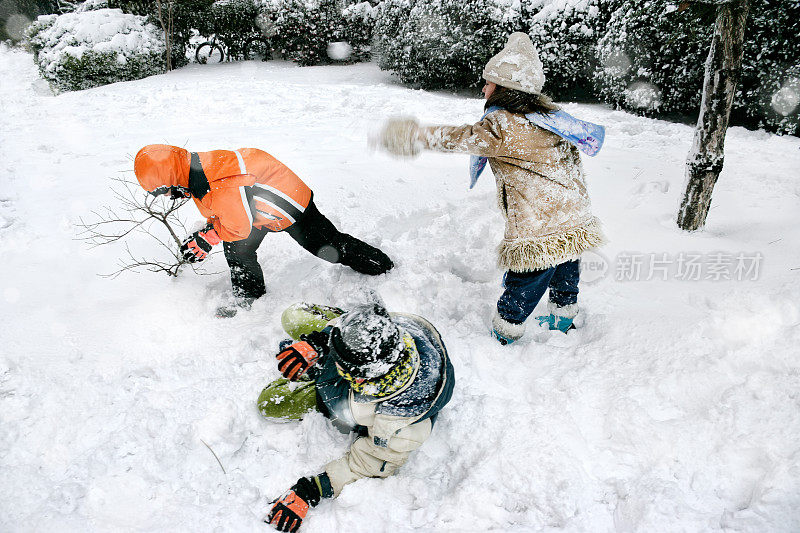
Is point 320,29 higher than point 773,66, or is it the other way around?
point 320,29

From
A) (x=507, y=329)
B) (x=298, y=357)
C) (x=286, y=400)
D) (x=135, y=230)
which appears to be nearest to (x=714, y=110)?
(x=507, y=329)

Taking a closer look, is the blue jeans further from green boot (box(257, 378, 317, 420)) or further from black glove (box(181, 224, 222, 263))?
black glove (box(181, 224, 222, 263))

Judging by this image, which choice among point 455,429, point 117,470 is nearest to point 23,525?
point 117,470

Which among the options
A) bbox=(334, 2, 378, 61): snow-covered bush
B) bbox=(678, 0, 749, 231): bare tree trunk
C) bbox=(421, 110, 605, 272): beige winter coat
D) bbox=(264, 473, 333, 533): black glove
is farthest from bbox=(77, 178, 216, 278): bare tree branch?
bbox=(334, 2, 378, 61): snow-covered bush

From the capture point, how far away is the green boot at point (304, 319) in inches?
96.4

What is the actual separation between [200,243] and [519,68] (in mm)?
1925

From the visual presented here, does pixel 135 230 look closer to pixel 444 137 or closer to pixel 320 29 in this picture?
pixel 444 137

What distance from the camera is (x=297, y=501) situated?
6.04 feet

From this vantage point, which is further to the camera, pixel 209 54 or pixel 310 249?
pixel 209 54

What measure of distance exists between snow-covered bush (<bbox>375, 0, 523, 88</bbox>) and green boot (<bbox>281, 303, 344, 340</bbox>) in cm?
606

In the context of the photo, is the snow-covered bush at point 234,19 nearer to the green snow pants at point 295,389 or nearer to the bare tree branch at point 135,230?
the bare tree branch at point 135,230

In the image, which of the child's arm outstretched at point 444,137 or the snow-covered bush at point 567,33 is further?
the snow-covered bush at point 567,33

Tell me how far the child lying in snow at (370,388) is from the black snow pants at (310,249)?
900 mm

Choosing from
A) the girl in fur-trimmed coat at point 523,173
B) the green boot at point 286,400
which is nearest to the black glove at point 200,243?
the green boot at point 286,400
